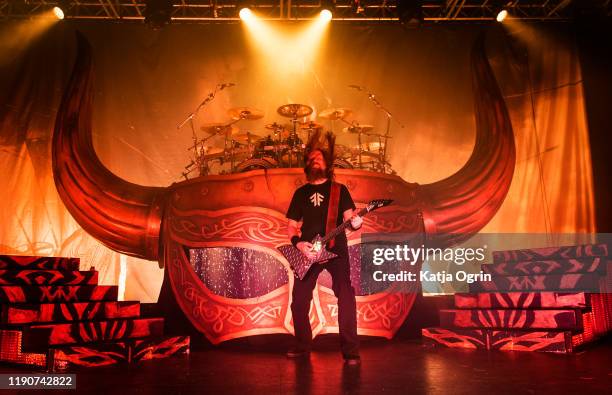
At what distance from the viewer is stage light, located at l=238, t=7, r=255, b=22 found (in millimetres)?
7233

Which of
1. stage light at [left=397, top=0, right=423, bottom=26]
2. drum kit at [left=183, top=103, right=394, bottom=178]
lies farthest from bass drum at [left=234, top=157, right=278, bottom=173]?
stage light at [left=397, top=0, right=423, bottom=26]

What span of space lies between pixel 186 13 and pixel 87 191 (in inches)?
132

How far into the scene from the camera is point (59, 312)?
3.60 m

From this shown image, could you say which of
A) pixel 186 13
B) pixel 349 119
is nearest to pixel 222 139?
pixel 349 119

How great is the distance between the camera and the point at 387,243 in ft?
15.5

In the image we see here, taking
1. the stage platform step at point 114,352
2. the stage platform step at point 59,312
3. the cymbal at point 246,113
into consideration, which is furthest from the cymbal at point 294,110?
the stage platform step at point 114,352

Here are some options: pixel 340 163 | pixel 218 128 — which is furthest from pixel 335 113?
pixel 218 128

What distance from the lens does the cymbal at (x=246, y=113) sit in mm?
6192

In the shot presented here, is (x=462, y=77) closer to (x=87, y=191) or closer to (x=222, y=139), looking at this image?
(x=222, y=139)

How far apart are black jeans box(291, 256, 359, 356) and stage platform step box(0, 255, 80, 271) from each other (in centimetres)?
226

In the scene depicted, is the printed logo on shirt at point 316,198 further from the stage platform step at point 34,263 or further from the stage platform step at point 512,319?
the stage platform step at point 34,263

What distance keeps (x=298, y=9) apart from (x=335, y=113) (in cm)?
222

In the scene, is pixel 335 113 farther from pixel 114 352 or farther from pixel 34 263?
pixel 114 352

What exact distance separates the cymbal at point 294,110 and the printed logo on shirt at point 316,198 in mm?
2804
